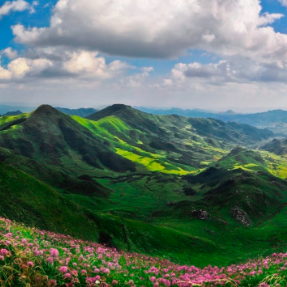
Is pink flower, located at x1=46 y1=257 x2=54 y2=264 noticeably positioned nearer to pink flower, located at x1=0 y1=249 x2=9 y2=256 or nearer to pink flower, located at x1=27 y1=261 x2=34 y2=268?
pink flower, located at x1=27 y1=261 x2=34 y2=268

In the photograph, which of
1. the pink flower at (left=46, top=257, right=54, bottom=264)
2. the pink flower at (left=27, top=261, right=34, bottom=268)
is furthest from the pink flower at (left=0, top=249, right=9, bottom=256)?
the pink flower at (left=46, top=257, right=54, bottom=264)

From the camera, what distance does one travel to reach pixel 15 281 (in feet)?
32.1

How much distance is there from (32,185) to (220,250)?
73.7 meters

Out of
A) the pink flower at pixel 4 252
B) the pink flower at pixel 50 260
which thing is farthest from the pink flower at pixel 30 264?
the pink flower at pixel 4 252

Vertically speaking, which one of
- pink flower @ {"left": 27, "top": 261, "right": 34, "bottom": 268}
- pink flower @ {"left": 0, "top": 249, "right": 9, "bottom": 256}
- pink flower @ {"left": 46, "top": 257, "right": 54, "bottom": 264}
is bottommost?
pink flower @ {"left": 46, "top": 257, "right": 54, "bottom": 264}

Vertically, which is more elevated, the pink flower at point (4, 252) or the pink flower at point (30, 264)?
the pink flower at point (4, 252)

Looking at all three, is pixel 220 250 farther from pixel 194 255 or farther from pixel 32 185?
pixel 32 185

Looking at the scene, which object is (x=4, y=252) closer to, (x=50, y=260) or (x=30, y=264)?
(x=30, y=264)

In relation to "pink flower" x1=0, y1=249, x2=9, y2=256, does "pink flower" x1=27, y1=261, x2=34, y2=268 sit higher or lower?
lower

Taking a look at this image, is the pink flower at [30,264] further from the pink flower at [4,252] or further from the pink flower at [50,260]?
the pink flower at [4,252]

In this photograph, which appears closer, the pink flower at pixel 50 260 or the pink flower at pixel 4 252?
the pink flower at pixel 4 252

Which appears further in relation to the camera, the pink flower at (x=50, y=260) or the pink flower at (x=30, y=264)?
the pink flower at (x=50, y=260)

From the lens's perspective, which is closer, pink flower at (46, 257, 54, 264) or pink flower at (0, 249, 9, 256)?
pink flower at (0, 249, 9, 256)

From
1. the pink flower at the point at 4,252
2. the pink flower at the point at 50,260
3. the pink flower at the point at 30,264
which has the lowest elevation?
the pink flower at the point at 50,260
